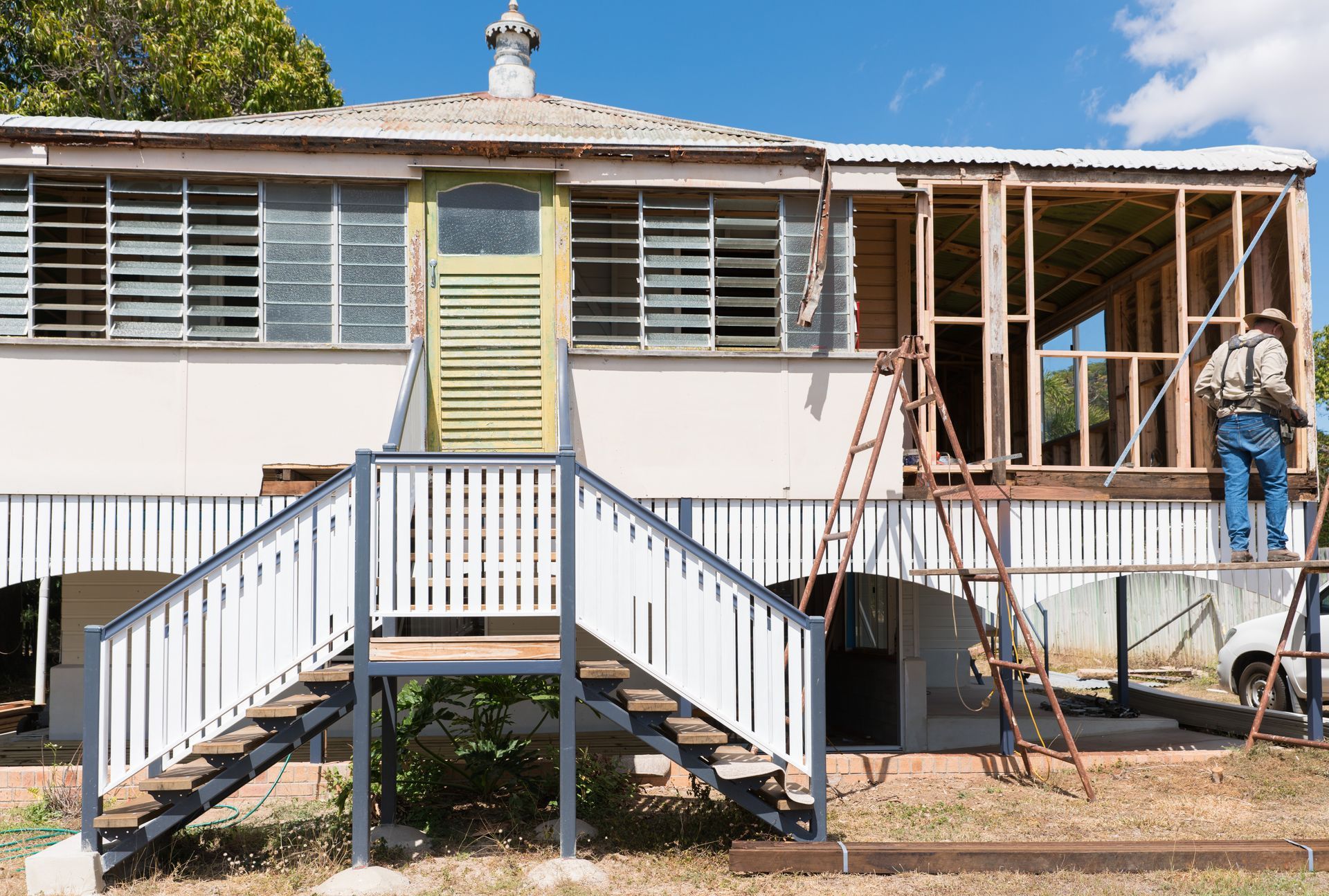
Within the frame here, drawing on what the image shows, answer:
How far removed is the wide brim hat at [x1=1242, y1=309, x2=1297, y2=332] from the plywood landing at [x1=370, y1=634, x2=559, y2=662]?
690 cm

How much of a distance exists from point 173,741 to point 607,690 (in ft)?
8.31

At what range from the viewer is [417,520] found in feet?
22.1

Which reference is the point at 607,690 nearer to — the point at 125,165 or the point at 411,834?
the point at 411,834

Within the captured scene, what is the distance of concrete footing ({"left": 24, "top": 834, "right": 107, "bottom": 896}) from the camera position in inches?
245

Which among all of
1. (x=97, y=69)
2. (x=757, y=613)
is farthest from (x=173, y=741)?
(x=97, y=69)

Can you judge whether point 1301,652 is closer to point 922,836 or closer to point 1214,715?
point 1214,715

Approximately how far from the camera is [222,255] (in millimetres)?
9703

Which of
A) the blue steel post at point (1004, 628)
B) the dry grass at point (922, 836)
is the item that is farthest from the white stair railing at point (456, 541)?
the blue steel post at point (1004, 628)

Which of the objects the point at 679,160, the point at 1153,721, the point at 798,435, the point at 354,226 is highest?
the point at 679,160

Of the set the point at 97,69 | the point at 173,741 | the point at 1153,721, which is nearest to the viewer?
the point at 173,741

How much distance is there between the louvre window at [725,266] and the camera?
10.0m

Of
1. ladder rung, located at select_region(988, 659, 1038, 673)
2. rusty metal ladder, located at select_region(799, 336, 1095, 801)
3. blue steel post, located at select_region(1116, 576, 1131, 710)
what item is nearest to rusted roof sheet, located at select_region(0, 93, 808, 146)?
rusty metal ladder, located at select_region(799, 336, 1095, 801)

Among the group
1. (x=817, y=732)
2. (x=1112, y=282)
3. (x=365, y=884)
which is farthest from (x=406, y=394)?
(x=1112, y=282)

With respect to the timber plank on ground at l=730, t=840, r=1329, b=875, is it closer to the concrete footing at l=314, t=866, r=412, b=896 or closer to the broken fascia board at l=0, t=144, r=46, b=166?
the concrete footing at l=314, t=866, r=412, b=896
